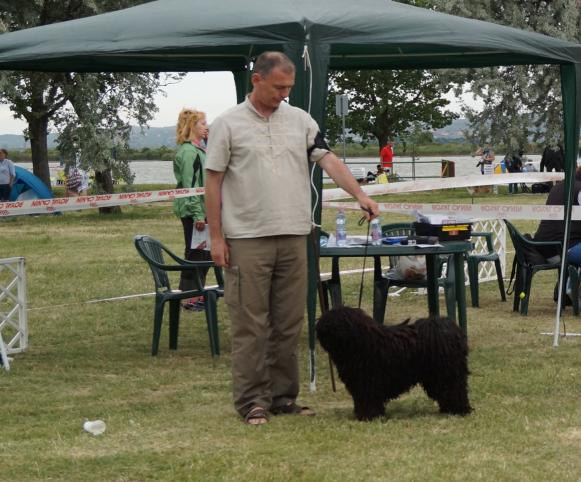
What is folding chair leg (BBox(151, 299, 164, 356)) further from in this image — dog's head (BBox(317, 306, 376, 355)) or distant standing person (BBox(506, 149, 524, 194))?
distant standing person (BBox(506, 149, 524, 194))

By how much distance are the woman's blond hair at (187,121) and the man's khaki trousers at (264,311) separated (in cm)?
387

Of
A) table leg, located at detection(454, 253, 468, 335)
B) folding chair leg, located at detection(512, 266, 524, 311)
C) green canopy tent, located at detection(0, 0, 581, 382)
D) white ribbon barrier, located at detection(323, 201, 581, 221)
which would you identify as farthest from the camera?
folding chair leg, located at detection(512, 266, 524, 311)

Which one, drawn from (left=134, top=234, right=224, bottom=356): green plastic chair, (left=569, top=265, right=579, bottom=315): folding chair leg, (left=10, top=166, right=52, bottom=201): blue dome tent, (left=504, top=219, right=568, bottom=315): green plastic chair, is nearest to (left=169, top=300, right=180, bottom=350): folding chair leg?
(left=134, top=234, right=224, bottom=356): green plastic chair

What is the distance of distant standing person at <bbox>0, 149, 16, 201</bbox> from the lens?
2362 centimetres

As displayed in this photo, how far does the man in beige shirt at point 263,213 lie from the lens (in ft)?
18.9

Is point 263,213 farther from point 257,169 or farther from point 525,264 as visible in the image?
point 525,264

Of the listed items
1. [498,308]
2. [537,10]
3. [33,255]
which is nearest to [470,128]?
[537,10]

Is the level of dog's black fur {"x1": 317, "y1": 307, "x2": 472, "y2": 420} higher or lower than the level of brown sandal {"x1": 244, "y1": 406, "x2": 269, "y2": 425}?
higher

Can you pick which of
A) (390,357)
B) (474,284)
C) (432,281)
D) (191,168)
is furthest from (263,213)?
(474,284)

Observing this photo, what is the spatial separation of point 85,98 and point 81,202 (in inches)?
585

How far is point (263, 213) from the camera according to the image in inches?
227

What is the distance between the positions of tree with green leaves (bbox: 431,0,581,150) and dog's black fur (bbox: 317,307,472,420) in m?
26.0

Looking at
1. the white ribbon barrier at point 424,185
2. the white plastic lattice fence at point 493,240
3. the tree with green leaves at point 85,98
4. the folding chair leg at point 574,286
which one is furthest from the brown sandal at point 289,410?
the tree with green leaves at point 85,98

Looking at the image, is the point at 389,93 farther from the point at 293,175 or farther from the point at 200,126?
the point at 293,175
